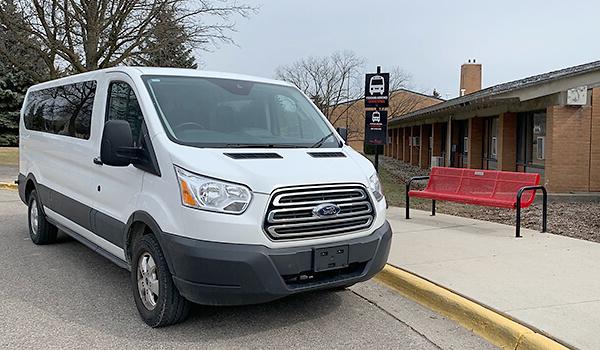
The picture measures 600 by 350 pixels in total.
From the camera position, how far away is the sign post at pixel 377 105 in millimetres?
9922

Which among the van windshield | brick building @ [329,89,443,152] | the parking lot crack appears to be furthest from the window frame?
brick building @ [329,89,443,152]

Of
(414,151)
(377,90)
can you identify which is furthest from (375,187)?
(414,151)

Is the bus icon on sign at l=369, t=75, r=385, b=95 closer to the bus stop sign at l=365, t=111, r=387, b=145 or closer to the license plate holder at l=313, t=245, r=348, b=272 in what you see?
the bus stop sign at l=365, t=111, r=387, b=145

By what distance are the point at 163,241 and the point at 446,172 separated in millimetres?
6403

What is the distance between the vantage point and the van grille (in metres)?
3.93

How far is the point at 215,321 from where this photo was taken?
4.49 m

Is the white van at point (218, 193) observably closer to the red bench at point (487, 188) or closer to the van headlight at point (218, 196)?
the van headlight at point (218, 196)

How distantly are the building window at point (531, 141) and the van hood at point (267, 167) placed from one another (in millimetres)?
11528

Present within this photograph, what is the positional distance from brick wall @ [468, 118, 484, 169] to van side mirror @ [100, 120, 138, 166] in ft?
54.6

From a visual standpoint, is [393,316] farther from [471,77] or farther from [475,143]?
[471,77]

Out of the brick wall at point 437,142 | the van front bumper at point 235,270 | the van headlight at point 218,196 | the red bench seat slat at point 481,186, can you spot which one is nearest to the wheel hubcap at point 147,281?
the van front bumper at point 235,270

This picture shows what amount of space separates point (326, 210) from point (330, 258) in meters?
0.37

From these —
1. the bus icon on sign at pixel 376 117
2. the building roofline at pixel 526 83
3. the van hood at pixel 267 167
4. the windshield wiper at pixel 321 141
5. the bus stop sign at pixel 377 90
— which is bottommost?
the van hood at pixel 267 167

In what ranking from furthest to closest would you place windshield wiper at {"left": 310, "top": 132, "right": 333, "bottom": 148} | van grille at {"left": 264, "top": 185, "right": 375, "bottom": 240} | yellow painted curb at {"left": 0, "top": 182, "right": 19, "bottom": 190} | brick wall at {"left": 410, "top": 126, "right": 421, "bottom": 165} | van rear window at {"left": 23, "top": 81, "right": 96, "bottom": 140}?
brick wall at {"left": 410, "top": 126, "right": 421, "bottom": 165}
yellow painted curb at {"left": 0, "top": 182, "right": 19, "bottom": 190}
van rear window at {"left": 23, "top": 81, "right": 96, "bottom": 140}
windshield wiper at {"left": 310, "top": 132, "right": 333, "bottom": 148}
van grille at {"left": 264, "top": 185, "right": 375, "bottom": 240}
